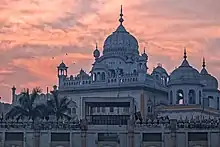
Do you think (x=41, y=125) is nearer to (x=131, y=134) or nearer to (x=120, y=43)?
(x=131, y=134)

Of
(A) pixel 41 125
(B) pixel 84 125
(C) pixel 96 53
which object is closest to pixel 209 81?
(C) pixel 96 53

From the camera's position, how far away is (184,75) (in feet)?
235

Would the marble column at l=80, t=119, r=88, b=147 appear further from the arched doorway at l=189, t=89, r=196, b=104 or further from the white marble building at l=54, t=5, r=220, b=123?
the arched doorway at l=189, t=89, r=196, b=104

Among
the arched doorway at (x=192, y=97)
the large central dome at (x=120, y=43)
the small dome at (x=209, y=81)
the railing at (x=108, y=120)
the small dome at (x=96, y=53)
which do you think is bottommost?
the railing at (x=108, y=120)

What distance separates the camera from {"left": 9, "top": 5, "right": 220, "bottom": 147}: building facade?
47219mm

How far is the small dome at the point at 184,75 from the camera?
71.7 meters

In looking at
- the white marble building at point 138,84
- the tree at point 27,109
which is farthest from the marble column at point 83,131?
the white marble building at point 138,84

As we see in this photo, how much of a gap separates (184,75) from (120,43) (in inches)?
481

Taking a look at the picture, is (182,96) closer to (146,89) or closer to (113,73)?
(146,89)

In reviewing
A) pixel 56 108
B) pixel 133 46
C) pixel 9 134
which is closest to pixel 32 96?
pixel 56 108

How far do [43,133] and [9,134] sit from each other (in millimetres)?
2807

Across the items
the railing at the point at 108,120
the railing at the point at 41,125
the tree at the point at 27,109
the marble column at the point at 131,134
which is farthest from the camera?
the tree at the point at 27,109

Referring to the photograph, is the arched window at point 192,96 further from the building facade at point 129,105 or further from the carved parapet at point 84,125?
→ the carved parapet at point 84,125

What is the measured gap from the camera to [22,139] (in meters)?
48.5
